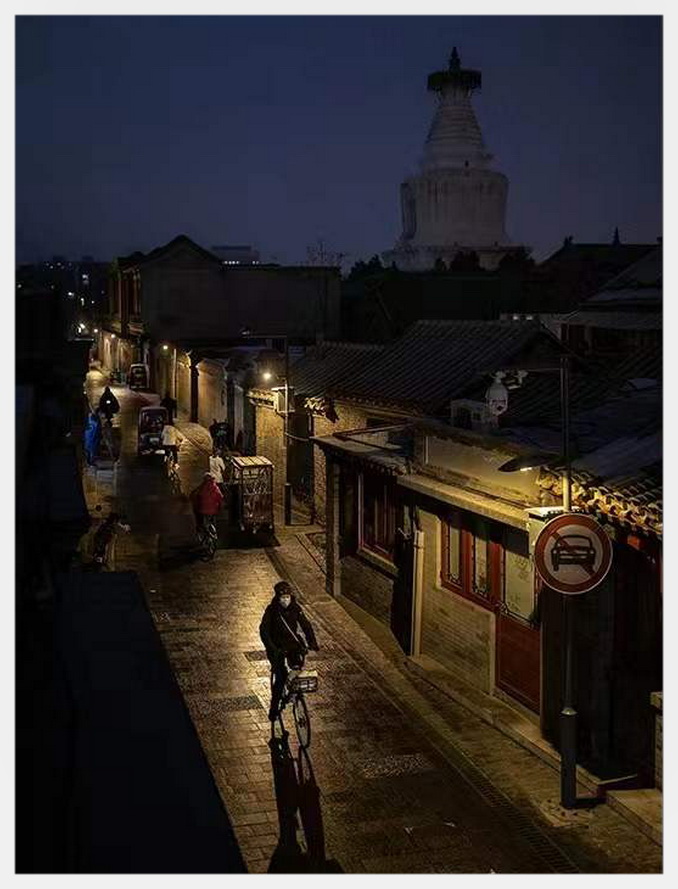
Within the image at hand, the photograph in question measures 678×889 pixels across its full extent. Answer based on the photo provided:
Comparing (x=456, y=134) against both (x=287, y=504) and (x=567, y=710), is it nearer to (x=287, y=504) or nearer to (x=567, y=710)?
(x=287, y=504)

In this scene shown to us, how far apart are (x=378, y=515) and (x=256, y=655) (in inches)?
153

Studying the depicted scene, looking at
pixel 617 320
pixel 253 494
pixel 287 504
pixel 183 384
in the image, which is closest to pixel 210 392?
pixel 183 384

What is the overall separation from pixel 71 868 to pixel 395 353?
77.9 feet

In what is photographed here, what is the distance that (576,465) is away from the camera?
1379cm

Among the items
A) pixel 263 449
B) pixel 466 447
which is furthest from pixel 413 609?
pixel 263 449

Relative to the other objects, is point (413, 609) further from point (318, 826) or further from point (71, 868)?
point (71, 868)

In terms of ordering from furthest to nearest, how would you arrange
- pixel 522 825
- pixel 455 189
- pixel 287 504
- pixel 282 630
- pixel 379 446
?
pixel 455 189 < pixel 287 504 < pixel 379 446 < pixel 282 630 < pixel 522 825

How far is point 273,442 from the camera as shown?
33.5 metres

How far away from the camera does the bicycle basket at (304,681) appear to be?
1411cm

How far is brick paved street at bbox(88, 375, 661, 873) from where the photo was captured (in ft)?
37.6

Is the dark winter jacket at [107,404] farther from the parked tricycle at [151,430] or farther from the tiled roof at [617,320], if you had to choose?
the tiled roof at [617,320]

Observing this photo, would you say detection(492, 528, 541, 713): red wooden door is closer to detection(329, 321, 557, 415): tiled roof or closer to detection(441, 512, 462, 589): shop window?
detection(441, 512, 462, 589): shop window

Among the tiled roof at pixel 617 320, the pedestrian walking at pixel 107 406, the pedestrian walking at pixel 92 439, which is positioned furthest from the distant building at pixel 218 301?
the tiled roof at pixel 617 320

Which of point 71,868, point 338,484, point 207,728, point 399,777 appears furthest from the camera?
point 338,484
